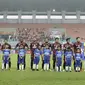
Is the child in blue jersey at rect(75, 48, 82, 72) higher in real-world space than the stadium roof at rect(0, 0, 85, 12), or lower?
lower

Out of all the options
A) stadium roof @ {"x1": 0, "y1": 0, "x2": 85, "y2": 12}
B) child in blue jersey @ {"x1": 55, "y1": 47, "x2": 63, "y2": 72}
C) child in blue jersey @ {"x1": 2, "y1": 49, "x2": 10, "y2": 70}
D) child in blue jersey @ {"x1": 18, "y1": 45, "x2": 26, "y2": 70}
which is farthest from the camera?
stadium roof @ {"x1": 0, "y1": 0, "x2": 85, "y2": 12}

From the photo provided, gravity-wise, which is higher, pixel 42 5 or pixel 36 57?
pixel 42 5

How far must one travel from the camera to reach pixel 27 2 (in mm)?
44875

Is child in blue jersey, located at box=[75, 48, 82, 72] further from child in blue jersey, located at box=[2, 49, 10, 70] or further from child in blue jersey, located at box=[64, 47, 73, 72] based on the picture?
child in blue jersey, located at box=[2, 49, 10, 70]

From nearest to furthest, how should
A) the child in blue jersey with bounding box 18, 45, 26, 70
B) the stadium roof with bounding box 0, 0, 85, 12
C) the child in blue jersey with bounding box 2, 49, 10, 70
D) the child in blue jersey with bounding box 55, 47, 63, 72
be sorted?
the child in blue jersey with bounding box 55, 47, 63, 72
the child in blue jersey with bounding box 18, 45, 26, 70
the child in blue jersey with bounding box 2, 49, 10, 70
the stadium roof with bounding box 0, 0, 85, 12

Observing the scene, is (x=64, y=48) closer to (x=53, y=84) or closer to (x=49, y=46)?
(x=49, y=46)

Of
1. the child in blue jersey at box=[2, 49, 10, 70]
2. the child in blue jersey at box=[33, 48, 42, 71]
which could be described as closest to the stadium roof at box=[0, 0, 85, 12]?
the child in blue jersey at box=[33, 48, 42, 71]

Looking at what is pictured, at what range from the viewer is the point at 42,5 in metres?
45.8

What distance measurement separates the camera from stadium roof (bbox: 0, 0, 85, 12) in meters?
44.2

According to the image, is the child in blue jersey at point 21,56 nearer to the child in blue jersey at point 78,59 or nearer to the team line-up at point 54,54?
the team line-up at point 54,54

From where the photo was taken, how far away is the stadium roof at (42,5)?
44.2m

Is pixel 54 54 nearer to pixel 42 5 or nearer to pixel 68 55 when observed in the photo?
pixel 68 55

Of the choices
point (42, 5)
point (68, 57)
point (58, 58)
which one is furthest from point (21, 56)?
point (42, 5)

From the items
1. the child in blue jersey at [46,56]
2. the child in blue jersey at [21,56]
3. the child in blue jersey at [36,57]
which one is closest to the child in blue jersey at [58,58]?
the child in blue jersey at [46,56]
